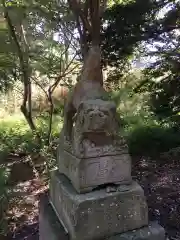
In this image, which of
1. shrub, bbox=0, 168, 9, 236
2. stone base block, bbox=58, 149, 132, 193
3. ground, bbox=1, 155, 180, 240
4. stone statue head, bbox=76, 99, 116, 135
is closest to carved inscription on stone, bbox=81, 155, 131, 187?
stone base block, bbox=58, 149, 132, 193

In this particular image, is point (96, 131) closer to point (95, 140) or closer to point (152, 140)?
point (95, 140)

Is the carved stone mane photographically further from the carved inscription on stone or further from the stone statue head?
the carved inscription on stone

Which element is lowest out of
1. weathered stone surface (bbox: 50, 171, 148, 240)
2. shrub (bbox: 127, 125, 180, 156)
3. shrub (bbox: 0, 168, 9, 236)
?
shrub (bbox: 0, 168, 9, 236)

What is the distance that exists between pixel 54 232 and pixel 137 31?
2.96 meters

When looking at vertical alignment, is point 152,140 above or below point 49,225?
above

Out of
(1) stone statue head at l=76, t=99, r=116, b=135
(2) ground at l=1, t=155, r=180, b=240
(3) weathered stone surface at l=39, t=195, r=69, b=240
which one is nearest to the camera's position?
(1) stone statue head at l=76, t=99, r=116, b=135

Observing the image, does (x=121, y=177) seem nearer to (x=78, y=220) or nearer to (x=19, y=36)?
(x=78, y=220)

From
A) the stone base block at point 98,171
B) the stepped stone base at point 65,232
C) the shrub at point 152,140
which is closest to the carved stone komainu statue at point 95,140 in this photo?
the stone base block at point 98,171

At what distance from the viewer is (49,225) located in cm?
156

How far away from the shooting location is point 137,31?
11.7ft

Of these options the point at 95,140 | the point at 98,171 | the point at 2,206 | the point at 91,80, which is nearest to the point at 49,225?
the point at 98,171

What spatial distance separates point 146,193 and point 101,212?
1.29m

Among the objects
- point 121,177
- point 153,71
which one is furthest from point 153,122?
point 121,177

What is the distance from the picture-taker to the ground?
2145 millimetres
